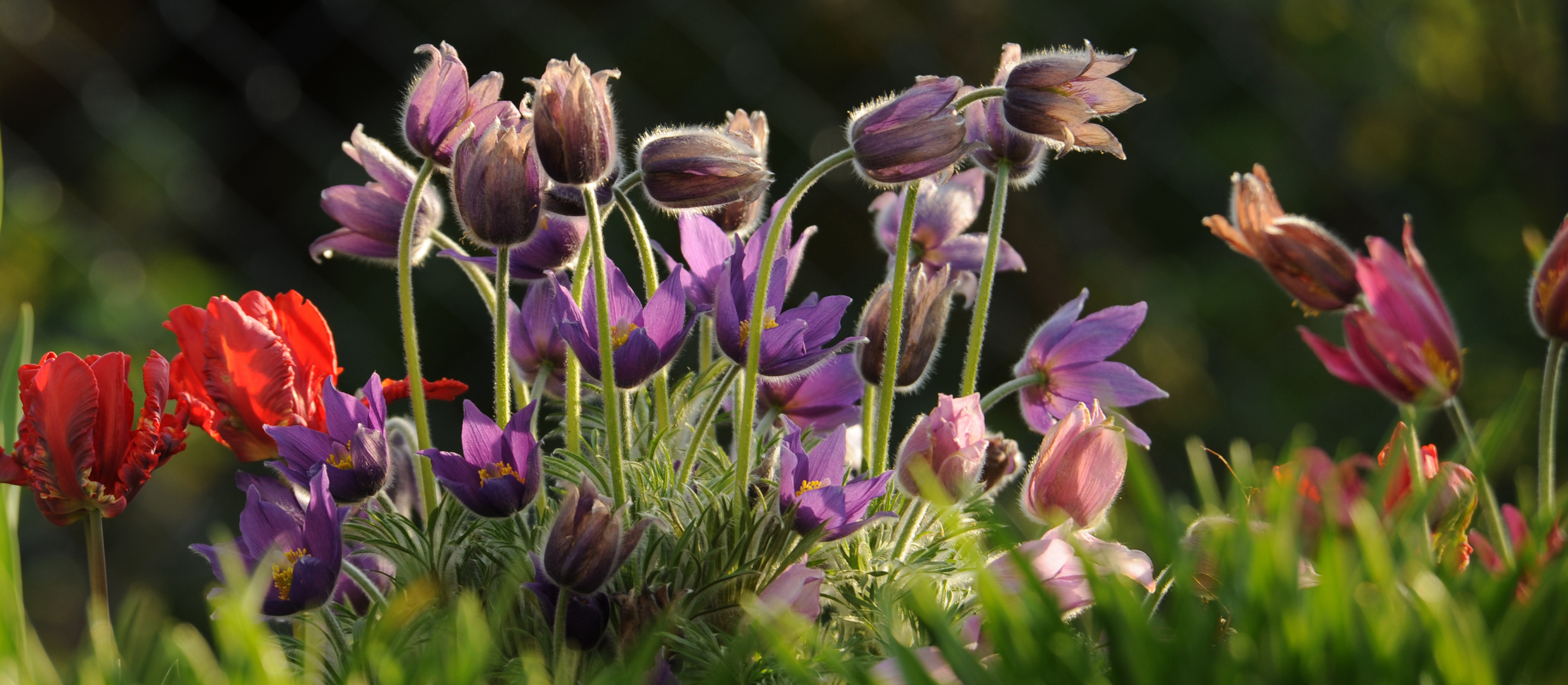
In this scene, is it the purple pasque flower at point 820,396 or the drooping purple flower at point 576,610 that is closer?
the drooping purple flower at point 576,610

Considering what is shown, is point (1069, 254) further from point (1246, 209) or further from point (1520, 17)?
point (1246, 209)

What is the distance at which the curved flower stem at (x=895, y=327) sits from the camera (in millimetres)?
384

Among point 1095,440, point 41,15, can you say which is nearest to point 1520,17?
point 1095,440

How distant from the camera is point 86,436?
36 centimetres

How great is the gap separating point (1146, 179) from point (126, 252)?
5.47 ft

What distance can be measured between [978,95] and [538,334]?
18cm

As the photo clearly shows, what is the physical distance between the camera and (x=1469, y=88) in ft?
6.09

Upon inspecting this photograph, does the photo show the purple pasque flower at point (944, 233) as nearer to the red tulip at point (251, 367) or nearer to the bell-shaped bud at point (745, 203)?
the bell-shaped bud at point (745, 203)

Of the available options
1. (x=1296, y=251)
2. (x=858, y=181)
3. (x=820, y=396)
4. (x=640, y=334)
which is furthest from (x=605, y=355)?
(x=858, y=181)

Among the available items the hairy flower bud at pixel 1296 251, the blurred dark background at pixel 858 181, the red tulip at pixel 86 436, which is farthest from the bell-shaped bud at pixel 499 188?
the blurred dark background at pixel 858 181

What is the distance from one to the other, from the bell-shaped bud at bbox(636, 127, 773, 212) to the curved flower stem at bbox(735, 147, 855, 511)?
2 cm

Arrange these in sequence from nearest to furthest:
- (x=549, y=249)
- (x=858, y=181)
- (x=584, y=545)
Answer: (x=584, y=545)
(x=549, y=249)
(x=858, y=181)

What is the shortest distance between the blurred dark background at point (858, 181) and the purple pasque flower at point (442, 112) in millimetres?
1295

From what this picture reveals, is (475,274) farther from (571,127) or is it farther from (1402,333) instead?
(1402,333)
